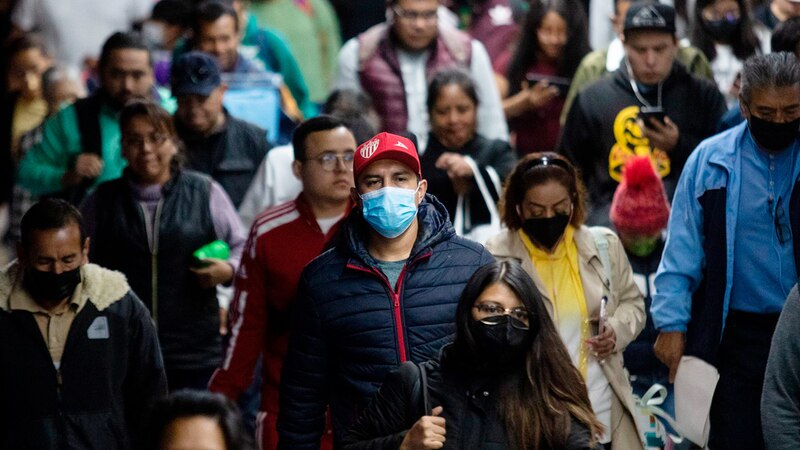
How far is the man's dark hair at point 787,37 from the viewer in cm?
901

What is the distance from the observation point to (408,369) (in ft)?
20.0

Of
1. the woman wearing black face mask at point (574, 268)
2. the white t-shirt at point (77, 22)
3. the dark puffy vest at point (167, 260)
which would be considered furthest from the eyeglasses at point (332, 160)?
the white t-shirt at point (77, 22)

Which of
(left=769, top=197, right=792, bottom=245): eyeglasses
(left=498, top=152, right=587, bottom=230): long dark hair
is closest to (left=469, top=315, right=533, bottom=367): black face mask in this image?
(left=498, top=152, right=587, bottom=230): long dark hair

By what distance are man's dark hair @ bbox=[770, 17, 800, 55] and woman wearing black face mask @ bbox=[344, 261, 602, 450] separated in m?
3.39

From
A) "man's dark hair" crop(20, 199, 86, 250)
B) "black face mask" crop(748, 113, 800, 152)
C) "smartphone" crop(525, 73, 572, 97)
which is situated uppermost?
"black face mask" crop(748, 113, 800, 152)

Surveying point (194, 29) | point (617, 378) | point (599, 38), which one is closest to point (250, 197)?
point (194, 29)

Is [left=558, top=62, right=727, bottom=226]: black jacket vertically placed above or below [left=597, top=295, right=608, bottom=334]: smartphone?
above

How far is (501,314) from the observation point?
615cm

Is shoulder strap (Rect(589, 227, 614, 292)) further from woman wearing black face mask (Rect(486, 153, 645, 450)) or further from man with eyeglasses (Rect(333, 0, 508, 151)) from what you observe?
man with eyeglasses (Rect(333, 0, 508, 151))

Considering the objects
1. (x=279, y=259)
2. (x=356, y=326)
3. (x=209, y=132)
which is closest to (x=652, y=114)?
(x=279, y=259)

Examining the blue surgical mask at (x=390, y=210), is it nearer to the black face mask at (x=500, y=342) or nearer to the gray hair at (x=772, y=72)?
the black face mask at (x=500, y=342)

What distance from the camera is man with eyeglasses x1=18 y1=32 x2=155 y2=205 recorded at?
33.9ft

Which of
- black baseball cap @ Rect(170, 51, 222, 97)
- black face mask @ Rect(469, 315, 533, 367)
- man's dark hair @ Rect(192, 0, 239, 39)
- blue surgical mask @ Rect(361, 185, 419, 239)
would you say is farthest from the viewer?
man's dark hair @ Rect(192, 0, 239, 39)

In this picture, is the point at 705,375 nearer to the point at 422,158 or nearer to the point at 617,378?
the point at 617,378
